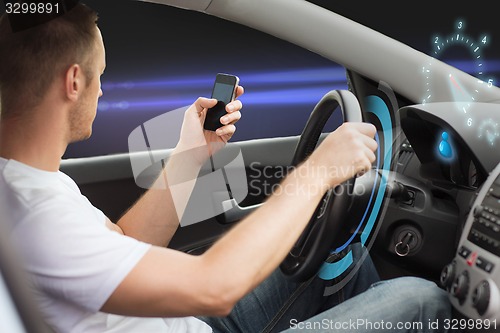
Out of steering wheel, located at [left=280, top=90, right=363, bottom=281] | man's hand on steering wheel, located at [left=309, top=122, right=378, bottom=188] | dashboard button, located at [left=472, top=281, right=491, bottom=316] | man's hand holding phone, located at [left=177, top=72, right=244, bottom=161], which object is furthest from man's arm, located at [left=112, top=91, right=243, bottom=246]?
dashboard button, located at [left=472, top=281, right=491, bottom=316]

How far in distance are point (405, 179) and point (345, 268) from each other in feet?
0.86

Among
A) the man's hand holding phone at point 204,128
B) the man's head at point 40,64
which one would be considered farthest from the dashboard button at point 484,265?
the man's head at point 40,64

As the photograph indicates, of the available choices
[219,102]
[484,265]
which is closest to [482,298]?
[484,265]

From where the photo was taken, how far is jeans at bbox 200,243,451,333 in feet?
3.58

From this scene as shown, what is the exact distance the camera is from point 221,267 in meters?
0.83

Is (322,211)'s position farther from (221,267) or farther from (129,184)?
(129,184)

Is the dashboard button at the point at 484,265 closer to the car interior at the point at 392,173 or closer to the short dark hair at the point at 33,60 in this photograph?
the car interior at the point at 392,173

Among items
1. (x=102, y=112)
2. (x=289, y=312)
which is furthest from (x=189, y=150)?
(x=102, y=112)

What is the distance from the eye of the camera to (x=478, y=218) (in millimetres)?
1202

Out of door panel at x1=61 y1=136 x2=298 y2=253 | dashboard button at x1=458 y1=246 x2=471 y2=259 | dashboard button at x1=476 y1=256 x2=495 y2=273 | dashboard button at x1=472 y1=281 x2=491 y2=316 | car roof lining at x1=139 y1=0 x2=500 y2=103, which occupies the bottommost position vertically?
door panel at x1=61 y1=136 x2=298 y2=253

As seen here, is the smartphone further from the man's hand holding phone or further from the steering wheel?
the steering wheel

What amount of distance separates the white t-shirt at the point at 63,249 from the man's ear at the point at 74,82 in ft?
0.44

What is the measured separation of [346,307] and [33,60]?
671 millimetres

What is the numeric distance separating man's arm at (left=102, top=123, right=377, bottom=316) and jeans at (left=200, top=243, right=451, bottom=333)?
27 centimetres
